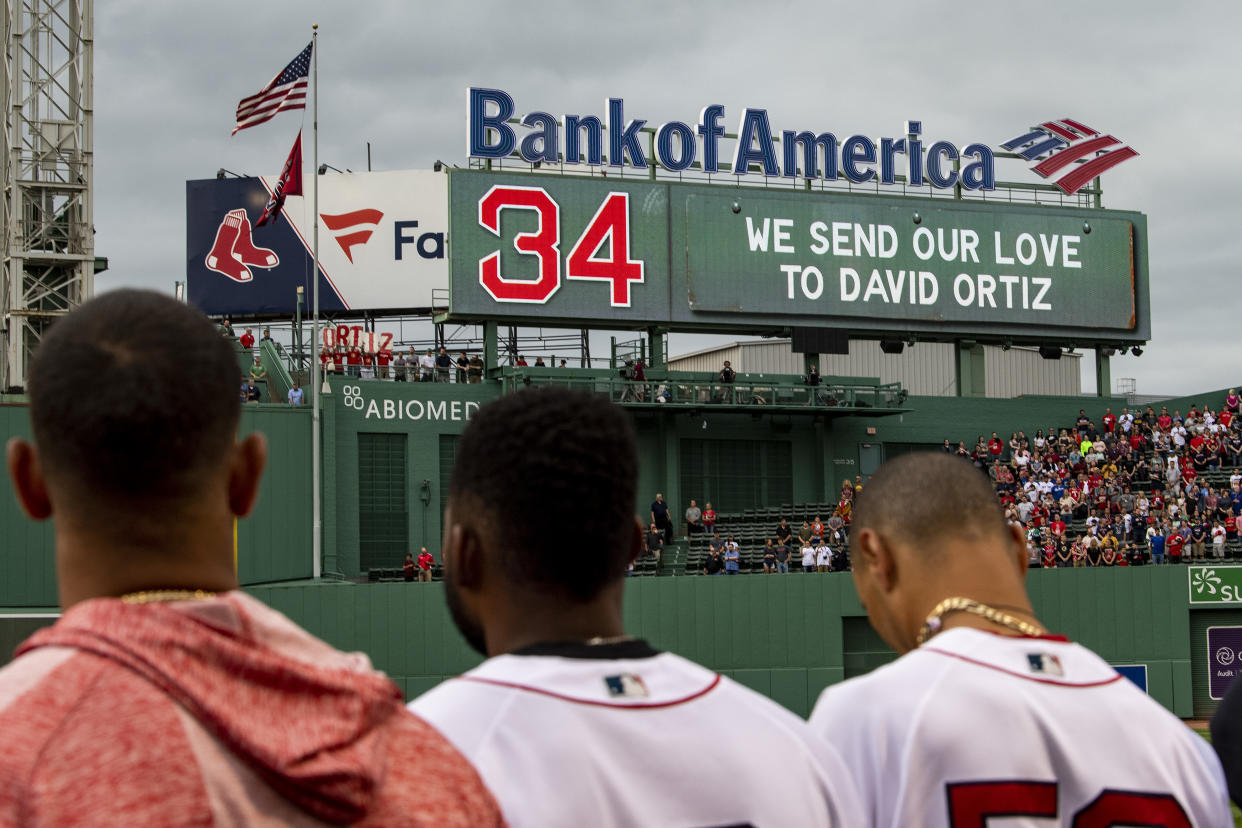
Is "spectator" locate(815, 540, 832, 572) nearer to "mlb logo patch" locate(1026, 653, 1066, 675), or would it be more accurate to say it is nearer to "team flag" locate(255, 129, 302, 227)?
"team flag" locate(255, 129, 302, 227)

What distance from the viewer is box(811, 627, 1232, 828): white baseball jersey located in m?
2.90

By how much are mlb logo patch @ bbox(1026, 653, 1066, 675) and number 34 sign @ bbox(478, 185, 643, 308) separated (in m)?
30.9

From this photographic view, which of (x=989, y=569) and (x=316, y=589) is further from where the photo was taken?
(x=316, y=589)

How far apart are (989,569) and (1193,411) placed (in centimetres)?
3382

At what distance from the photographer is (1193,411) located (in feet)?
113

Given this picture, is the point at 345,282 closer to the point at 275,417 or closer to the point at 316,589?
the point at 275,417

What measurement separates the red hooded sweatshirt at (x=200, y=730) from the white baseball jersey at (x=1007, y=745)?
141cm

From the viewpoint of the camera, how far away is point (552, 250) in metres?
34.0

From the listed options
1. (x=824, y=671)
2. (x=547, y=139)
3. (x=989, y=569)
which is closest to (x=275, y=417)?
(x=547, y=139)

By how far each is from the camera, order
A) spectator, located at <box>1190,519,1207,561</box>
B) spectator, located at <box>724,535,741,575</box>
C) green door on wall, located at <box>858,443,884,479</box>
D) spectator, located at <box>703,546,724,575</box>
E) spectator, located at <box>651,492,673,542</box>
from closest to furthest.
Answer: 1. spectator, located at <box>724,535,741,575</box>
2. spectator, located at <box>1190,519,1207,561</box>
3. spectator, located at <box>703,546,724,575</box>
4. spectator, located at <box>651,492,673,542</box>
5. green door on wall, located at <box>858,443,884,479</box>

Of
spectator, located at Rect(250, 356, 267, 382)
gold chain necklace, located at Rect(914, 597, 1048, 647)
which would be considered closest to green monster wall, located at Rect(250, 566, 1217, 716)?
spectator, located at Rect(250, 356, 267, 382)

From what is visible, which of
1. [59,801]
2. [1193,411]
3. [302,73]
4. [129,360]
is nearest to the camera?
[59,801]

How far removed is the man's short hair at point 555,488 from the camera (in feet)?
8.09

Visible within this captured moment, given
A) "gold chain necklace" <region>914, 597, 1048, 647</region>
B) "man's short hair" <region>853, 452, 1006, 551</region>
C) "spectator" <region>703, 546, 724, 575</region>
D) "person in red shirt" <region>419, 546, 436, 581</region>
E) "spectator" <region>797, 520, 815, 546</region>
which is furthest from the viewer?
"spectator" <region>797, 520, 815, 546</region>
